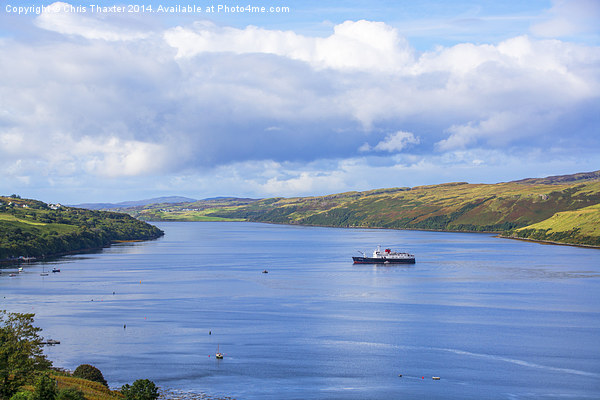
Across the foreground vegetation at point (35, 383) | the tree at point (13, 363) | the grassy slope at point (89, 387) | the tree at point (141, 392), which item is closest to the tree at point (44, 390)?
the foreground vegetation at point (35, 383)

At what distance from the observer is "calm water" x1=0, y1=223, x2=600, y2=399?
65.4m

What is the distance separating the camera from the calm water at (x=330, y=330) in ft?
214

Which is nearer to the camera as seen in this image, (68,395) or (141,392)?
(68,395)

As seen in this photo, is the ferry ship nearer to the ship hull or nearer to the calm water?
the ship hull

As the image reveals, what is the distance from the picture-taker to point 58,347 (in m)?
77.7

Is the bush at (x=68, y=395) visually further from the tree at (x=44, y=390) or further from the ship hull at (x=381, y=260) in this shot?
the ship hull at (x=381, y=260)

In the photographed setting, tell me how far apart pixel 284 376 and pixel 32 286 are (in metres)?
80.2

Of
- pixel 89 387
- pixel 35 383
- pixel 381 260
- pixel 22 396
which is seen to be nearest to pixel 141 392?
pixel 89 387

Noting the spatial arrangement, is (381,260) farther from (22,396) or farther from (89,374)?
(22,396)

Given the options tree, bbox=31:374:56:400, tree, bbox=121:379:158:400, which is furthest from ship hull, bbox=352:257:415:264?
tree, bbox=31:374:56:400

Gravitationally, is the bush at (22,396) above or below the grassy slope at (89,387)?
above

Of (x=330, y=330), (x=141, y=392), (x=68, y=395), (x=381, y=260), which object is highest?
(x=381, y=260)

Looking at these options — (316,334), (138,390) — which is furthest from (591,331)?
(138,390)

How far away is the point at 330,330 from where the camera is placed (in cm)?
8856
